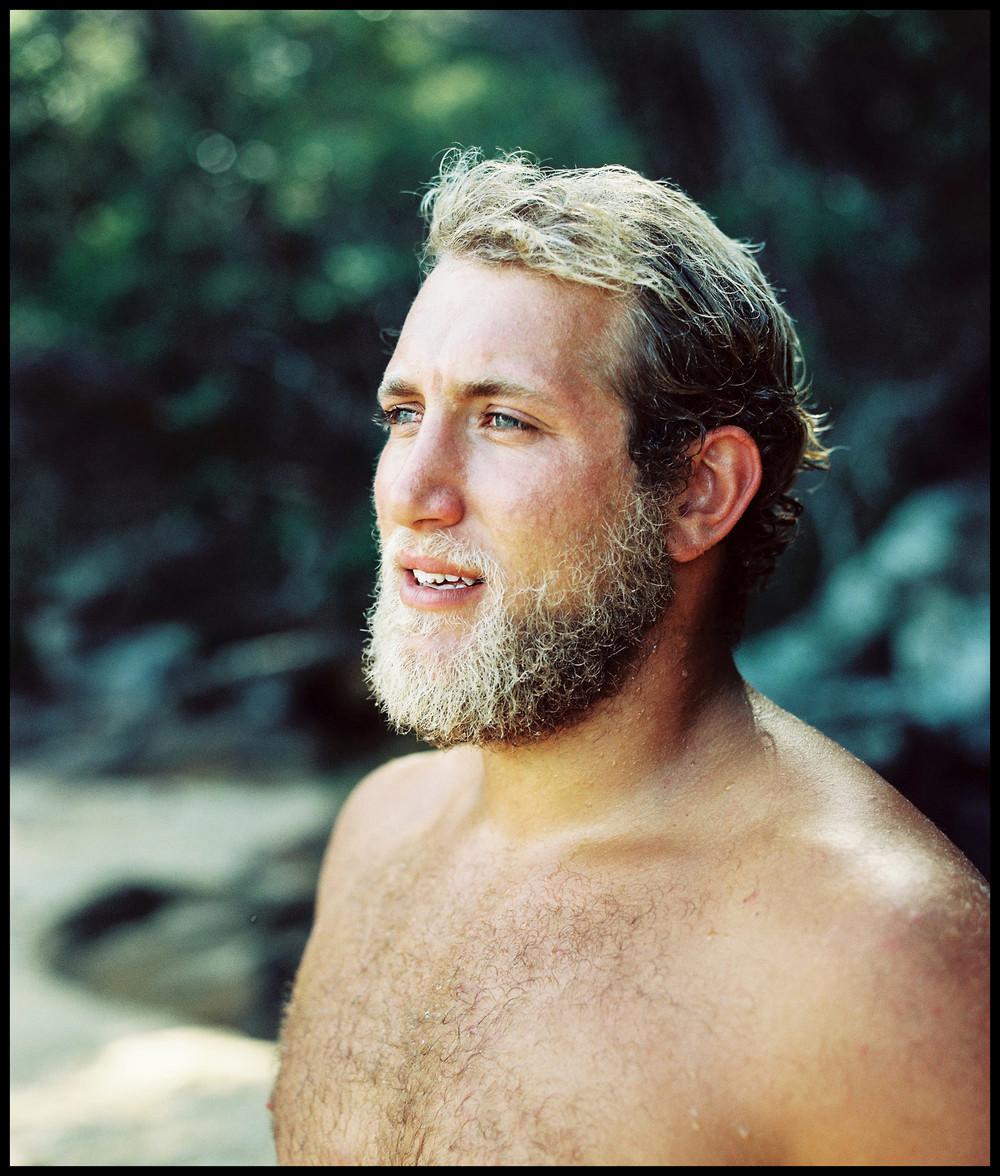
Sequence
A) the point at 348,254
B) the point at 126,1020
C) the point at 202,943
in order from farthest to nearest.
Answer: the point at 348,254 → the point at 202,943 → the point at 126,1020

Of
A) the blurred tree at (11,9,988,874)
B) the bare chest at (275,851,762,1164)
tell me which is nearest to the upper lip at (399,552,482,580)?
the bare chest at (275,851,762,1164)

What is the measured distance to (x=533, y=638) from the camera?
2.15 meters

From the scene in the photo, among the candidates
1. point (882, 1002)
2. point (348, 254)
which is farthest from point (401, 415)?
point (348, 254)

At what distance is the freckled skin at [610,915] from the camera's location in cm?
160

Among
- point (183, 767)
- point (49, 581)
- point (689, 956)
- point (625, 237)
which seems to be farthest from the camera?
point (49, 581)

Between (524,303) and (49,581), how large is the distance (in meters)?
12.0

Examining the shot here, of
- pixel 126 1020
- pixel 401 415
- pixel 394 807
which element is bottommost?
pixel 394 807

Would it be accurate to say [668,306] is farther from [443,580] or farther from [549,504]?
[443,580]

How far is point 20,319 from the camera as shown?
10.5 m

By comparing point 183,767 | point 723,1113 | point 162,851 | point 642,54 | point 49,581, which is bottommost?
point 723,1113

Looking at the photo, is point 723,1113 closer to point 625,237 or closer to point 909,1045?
point 909,1045

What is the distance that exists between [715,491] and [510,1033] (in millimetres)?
1029

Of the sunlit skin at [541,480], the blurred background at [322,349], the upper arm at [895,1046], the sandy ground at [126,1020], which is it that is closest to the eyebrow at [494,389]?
the sunlit skin at [541,480]

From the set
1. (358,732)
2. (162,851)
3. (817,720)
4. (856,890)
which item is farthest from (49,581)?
(856,890)
